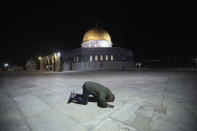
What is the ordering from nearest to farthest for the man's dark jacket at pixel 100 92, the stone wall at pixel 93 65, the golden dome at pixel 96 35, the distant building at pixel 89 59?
the man's dark jacket at pixel 100 92 → the distant building at pixel 89 59 → the stone wall at pixel 93 65 → the golden dome at pixel 96 35

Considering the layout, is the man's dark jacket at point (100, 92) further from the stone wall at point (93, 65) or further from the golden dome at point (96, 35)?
the golden dome at point (96, 35)

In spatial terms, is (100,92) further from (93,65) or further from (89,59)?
(89,59)

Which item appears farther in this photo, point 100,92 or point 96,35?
point 96,35

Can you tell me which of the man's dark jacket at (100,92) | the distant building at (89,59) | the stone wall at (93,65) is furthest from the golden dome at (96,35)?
the man's dark jacket at (100,92)

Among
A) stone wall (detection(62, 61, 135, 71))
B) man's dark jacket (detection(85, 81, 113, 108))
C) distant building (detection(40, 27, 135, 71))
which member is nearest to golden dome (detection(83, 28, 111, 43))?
distant building (detection(40, 27, 135, 71))

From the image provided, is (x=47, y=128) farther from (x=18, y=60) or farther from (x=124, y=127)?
(x=18, y=60)

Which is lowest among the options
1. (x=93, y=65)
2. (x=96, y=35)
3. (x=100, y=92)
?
(x=100, y=92)

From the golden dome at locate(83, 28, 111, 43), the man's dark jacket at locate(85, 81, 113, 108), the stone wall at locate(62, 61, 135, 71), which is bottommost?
the man's dark jacket at locate(85, 81, 113, 108)

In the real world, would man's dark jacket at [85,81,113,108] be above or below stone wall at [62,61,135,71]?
below

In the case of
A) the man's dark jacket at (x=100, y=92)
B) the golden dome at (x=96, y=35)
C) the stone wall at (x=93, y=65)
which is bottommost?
the man's dark jacket at (x=100, y=92)

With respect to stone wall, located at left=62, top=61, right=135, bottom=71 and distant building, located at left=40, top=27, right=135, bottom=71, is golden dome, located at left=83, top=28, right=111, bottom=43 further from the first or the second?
stone wall, located at left=62, top=61, right=135, bottom=71

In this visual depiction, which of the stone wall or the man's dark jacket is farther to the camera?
the stone wall

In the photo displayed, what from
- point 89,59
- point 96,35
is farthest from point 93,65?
point 96,35

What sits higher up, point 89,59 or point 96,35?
point 96,35
